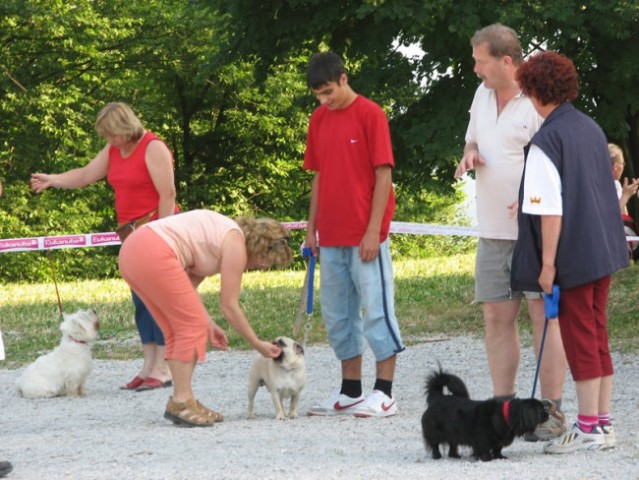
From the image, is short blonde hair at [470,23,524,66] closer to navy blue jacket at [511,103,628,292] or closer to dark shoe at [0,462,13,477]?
navy blue jacket at [511,103,628,292]

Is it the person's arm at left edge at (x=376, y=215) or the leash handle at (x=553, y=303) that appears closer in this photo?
the leash handle at (x=553, y=303)

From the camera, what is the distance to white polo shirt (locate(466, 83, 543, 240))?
666 cm

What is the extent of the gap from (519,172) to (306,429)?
1916mm

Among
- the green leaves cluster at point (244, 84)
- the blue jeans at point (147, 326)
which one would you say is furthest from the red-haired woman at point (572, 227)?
the green leaves cluster at point (244, 84)

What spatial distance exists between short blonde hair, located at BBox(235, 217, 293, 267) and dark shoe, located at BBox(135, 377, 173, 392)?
2.67 metres

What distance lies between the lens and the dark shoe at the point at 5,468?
5884 millimetres

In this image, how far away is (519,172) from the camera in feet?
22.0

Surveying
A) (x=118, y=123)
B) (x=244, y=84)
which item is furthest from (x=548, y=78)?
(x=244, y=84)

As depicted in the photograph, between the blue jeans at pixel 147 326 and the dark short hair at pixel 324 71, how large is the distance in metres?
2.67

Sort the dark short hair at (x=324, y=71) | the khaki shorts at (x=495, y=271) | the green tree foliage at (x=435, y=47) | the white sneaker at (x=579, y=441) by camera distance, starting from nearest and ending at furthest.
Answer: the white sneaker at (x=579, y=441)
the khaki shorts at (x=495, y=271)
the dark short hair at (x=324, y=71)
the green tree foliage at (x=435, y=47)

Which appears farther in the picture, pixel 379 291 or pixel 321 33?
pixel 321 33

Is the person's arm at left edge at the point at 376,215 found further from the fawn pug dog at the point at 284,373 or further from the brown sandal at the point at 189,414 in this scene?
the brown sandal at the point at 189,414

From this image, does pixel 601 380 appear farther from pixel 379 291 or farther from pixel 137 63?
pixel 137 63

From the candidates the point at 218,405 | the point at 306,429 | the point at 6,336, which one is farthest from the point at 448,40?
the point at 306,429
